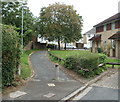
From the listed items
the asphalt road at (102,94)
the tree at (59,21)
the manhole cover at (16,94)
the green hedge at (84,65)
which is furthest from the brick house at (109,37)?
the manhole cover at (16,94)

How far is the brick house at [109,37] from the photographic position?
788 inches

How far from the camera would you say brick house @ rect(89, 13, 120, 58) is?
65.7ft

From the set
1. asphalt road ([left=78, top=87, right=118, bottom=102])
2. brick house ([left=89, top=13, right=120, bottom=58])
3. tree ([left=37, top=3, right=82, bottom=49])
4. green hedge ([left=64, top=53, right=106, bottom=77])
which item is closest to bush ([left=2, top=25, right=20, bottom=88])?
asphalt road ([left=78, top=87, right=118, bottom=102])

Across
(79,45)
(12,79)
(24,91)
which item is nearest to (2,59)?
(12,79)

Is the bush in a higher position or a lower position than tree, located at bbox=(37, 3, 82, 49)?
lower

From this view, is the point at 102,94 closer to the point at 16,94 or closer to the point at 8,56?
the point at 16,94

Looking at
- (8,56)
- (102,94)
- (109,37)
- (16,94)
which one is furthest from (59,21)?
(16,94)

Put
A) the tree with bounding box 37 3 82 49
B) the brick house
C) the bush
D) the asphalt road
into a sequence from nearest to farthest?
1. the asphalt road
2. the bush
3. the brick house
4. the tree with bounding box 37 3 82 49

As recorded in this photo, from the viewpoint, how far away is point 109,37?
837 inches

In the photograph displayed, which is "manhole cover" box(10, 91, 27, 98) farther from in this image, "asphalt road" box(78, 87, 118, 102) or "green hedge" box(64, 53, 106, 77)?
"green hedge" box(64, 53, 106, 77)

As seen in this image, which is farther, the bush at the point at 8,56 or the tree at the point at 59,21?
the tree at the point at 59,21

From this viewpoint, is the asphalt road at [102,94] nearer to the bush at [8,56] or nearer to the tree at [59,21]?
the bush at [8,56]

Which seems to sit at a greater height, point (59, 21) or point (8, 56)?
point (59, 21)

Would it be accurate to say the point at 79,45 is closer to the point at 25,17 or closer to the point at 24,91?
the point at 25,17
